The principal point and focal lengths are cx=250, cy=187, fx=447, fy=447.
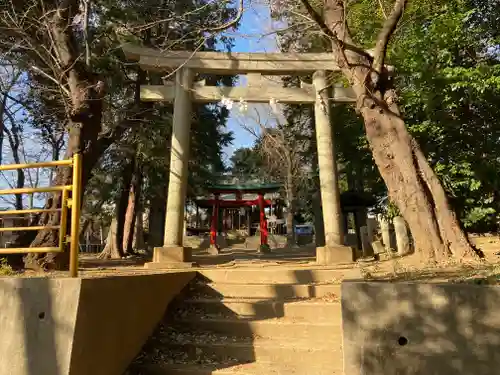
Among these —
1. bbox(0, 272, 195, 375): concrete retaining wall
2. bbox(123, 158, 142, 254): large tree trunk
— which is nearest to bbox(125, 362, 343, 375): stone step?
bbox(0, 272, 195, 375): concrete retaining wall

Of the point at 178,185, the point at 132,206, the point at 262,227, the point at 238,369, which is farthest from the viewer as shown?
the point at 262,227

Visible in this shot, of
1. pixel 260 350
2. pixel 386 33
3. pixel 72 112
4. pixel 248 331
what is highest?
pixel 386 33

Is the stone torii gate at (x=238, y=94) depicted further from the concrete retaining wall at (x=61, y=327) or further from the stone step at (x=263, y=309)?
the concrete retaining wall at (x=61, y=327)

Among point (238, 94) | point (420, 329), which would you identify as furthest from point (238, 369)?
point (238, 94)

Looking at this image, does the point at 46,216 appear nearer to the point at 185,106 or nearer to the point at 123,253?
the point at 185,106

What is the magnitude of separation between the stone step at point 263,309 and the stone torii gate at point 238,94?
3660 mm

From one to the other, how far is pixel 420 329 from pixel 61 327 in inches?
106

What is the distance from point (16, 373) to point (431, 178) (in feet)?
18.1

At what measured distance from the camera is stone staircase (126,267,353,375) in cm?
406

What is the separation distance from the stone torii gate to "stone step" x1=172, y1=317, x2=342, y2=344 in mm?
4026

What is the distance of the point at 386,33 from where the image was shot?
6.18 meters

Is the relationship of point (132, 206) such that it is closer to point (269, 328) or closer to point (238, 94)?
point (238, 94)

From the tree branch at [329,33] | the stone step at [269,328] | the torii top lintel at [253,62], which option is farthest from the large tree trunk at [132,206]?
the stone step at [269,328]

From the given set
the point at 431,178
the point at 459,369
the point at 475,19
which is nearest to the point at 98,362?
the point at 459,369
